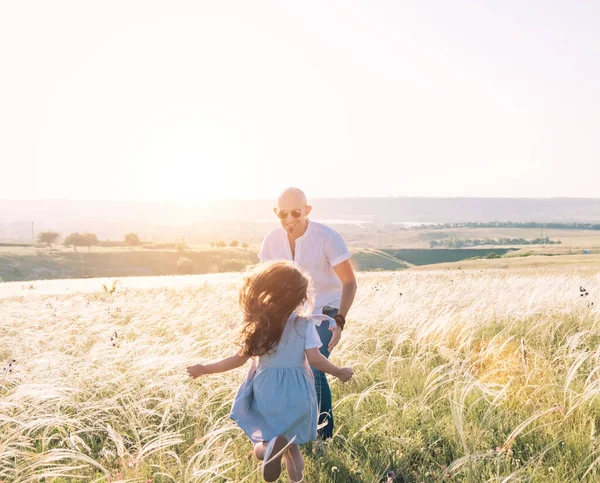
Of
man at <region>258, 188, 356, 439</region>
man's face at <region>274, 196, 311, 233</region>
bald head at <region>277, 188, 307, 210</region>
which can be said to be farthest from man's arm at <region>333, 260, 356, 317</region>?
bald head at <region>277, 188, 307, 210</region>

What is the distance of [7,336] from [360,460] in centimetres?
515

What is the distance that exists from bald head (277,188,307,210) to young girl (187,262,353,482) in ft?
3.22

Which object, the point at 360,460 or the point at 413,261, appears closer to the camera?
the point at 360,460

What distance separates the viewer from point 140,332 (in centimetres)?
730

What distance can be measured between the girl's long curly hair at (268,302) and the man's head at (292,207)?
966 mm

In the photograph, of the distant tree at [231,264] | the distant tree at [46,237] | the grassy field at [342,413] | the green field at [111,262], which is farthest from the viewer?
the distant tree at [46,237]

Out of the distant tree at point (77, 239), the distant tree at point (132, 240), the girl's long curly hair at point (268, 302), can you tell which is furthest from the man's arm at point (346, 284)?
the distant tree at point (132, 240)

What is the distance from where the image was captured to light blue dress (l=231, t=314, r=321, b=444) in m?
3.84

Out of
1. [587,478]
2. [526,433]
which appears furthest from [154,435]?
[587,478]

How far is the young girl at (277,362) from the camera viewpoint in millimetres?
3789

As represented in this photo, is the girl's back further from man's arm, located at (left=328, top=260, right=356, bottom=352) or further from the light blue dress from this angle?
man's arm, located at (left=328, top=260, right=356, bottom=352)

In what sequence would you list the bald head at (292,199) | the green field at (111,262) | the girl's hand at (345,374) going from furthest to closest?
1. the green field at (111,262)
2. the bald head at (292,199)
3. the girl's hand at (345,374)

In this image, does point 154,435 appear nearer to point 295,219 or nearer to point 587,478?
point 295,219

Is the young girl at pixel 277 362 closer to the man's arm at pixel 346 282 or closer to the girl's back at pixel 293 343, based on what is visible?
the girl's back at pixel 293 343
